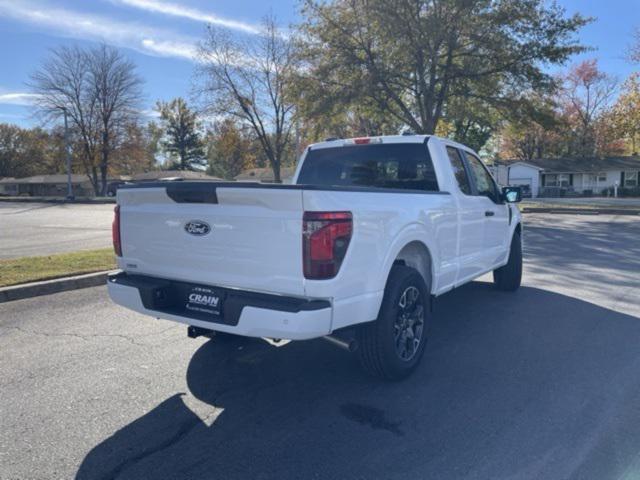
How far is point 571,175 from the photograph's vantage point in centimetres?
5156

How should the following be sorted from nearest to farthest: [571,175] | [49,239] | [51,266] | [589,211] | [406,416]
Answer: [406,416] → [51,266] → [49,239] → [589,211] → [571,175]

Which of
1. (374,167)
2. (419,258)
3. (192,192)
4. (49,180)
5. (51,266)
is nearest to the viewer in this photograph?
(192,192)

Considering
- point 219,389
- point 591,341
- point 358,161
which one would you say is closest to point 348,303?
point 219,389

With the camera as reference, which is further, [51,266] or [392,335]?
[51,266]

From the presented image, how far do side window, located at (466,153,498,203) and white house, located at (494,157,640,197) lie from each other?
45.3 m

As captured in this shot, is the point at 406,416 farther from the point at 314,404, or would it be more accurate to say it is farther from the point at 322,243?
the point at 322,243

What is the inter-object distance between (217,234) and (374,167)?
2.40 metres

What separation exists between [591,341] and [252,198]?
3.70 m

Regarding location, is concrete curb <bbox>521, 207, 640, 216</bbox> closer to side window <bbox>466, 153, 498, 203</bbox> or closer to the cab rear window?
side window <bbox>466, 153, 498, 203</bbox>

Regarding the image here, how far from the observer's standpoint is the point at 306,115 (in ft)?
76.3

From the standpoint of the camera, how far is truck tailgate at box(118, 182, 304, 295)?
311 centimetres

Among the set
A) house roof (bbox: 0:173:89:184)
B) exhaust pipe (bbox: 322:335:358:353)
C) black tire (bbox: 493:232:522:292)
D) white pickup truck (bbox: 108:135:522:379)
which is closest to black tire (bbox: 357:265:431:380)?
white pickup truck (bbox: 108:135:522:379)

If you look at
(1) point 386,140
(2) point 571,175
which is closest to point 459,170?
(1) point 386,140

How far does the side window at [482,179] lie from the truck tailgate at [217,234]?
3.25 meters
